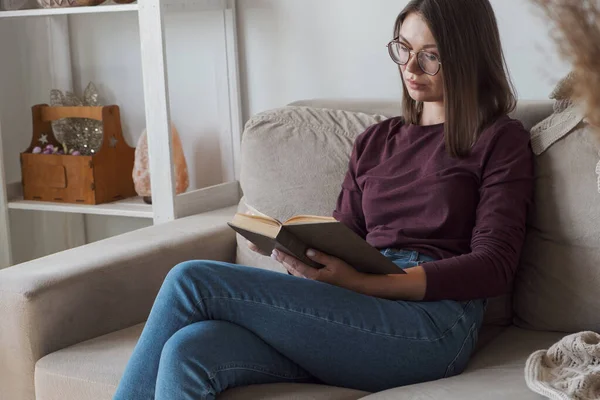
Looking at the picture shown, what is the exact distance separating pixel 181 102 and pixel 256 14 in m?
0.37

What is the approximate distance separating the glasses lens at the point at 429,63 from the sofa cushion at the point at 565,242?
0.92ft

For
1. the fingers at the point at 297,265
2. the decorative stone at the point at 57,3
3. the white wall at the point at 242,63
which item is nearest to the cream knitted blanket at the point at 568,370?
the fingers at the point at 297,265

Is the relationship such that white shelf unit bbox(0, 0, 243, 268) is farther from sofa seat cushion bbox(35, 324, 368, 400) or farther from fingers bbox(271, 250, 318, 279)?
fingers bbox(271, 250, 318, 279)

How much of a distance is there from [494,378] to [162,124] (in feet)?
4.10

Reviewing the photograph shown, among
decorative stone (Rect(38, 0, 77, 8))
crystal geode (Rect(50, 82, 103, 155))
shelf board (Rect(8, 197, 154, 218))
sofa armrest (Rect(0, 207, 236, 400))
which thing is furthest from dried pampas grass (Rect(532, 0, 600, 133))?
crystal geode (Rect(50, 82, 103, 155))

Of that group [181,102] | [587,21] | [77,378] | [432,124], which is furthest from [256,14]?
[587,21]

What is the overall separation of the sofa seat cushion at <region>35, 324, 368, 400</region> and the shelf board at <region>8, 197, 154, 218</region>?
0.71 m

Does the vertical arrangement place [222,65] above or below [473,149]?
above

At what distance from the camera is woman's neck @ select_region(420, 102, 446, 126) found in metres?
1.77

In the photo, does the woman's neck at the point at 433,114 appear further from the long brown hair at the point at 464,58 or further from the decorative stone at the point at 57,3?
the decorative stone at the point at 57,3

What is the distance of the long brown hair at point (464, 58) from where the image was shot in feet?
5.46

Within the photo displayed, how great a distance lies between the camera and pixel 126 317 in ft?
6.35

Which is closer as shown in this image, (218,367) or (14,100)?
(218,367)

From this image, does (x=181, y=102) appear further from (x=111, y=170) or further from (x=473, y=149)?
(x=473, y=149)
